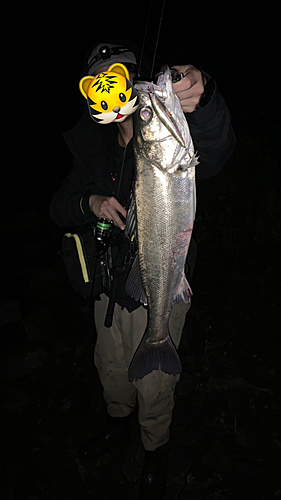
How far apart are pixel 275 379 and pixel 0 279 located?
4756mm

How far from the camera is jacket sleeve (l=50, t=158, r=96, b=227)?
2474 mm

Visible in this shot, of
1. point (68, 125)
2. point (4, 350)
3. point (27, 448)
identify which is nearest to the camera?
point (27, 448)

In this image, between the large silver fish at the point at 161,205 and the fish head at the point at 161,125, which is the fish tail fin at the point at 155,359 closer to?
the large silver fish at the point at 161,205

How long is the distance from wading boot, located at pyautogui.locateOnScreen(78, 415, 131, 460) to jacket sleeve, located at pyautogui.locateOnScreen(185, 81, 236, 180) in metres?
2.42

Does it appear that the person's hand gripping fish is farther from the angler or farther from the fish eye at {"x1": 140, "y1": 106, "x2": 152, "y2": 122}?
the fish eye at {"x1": 140, "y1": 106, "x2": 152, "y2": 122}

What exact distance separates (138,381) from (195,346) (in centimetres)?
193

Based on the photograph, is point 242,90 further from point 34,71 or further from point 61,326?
point 61,326

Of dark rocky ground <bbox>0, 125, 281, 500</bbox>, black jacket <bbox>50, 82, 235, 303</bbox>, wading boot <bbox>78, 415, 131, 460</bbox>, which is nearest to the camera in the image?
black jacket <bbox>50, 82, 235, 303</bbox>

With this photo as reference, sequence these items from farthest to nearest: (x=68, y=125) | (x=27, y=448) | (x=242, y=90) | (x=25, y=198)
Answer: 1. (x=68, y=125)
2. (x=242, y=90)
3. (x=25, y=198)
4. (x=27, y=448)

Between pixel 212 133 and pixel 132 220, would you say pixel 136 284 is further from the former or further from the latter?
pixel 212 133

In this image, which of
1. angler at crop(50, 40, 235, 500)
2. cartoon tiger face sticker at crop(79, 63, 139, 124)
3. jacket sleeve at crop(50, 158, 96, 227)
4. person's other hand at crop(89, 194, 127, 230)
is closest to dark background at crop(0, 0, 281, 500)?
angler at crop(50, 40, 235, 500)

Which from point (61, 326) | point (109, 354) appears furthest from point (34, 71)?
point (109, 354)

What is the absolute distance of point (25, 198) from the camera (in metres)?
10.1

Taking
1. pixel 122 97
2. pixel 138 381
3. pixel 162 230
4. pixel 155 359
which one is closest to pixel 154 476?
pixel 138 381
